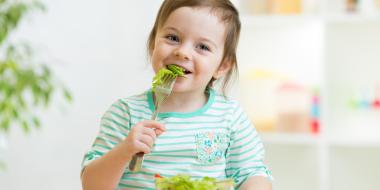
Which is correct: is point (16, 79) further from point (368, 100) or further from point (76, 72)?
point (368, 100)

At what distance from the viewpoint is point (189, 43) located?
1230 millimetres

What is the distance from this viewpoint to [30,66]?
10.3ft

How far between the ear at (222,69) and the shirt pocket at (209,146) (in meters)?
0.16

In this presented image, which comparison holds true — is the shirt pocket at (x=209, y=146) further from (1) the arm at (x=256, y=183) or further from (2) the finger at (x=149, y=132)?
(2) the finger at (x=149, y=132)

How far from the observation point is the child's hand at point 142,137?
1.07 meters

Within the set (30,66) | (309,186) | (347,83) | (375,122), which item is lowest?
(309,186)

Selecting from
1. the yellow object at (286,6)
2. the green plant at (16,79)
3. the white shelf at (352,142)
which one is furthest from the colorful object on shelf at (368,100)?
the green plant at (16,79)

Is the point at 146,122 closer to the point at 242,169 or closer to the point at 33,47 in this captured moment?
the point at 242,169

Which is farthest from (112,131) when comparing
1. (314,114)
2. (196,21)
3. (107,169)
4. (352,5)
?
(352,5)

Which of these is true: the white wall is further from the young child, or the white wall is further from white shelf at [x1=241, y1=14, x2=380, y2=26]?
the young child

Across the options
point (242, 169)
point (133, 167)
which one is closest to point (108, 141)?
point (133, 167)

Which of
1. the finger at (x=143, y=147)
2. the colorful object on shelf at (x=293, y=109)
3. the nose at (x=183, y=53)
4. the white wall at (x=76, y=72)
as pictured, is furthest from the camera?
the white wall at (x=76, y=72)

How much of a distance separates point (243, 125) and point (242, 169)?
102 millimetres

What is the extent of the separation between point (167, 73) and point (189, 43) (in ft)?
0.30
